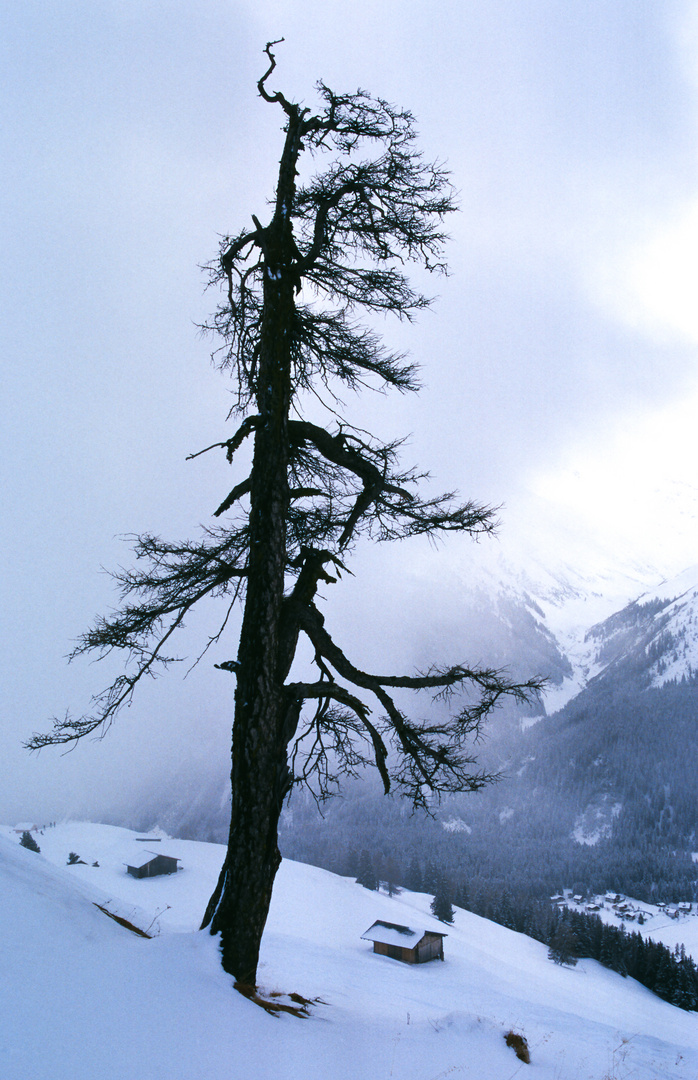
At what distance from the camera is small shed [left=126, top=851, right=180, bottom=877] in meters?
51.8

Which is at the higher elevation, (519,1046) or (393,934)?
(519,1046)

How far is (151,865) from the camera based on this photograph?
52250 mm

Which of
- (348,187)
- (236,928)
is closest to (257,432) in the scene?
(348,187)

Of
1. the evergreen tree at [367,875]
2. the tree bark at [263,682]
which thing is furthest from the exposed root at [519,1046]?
the evergreen tree at [367,875]

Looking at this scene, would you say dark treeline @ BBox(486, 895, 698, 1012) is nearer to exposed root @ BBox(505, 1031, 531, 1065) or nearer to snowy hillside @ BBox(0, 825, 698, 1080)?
snowy hillside @ BBox(0, 825, 698, 1080)

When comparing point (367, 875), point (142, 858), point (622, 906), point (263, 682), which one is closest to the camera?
point (263, 682)

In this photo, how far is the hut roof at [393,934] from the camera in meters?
41.0

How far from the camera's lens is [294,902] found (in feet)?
168

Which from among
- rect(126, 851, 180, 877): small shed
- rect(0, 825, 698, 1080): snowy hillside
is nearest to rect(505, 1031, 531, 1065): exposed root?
rect(0, 825, 698, 1080): snowy hillside

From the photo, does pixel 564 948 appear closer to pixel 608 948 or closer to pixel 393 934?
pixel 608 948

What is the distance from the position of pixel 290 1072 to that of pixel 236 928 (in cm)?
141

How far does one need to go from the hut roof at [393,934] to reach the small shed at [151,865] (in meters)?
20.1

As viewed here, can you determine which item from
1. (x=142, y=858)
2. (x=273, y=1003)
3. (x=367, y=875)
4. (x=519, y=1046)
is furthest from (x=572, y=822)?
(x=273, y=1003)

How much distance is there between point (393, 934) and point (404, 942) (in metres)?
2.36
